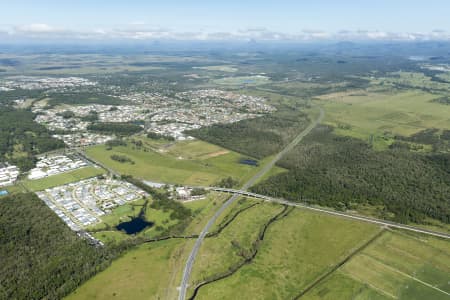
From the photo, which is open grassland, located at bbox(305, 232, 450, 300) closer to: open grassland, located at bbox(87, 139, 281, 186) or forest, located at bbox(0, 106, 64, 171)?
open grassland, located at bbox(87, 139, 281, 186)

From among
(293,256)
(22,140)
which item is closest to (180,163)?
(293,256)

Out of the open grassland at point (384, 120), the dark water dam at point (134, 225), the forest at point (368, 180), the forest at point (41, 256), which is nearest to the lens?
the forest at point (41, 256)

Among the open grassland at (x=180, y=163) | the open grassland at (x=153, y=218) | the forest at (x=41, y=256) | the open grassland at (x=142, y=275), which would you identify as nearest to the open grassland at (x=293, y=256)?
the open grassland at (x=142, y=275)

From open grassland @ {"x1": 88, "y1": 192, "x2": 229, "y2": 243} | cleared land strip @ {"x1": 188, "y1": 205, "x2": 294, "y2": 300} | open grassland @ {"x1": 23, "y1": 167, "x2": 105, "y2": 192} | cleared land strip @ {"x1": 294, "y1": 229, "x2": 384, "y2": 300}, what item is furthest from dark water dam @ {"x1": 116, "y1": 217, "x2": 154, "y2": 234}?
cleared land strip @ {"x1": 294, "y1": 229, "x2": 384, "y2": 300}

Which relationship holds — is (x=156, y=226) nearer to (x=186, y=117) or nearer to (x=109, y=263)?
(x=109, y=263)

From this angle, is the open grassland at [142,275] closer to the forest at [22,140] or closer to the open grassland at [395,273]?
the open grassland at [395,273]

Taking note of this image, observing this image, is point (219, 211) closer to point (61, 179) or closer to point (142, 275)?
point (142, 275)
